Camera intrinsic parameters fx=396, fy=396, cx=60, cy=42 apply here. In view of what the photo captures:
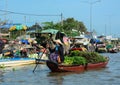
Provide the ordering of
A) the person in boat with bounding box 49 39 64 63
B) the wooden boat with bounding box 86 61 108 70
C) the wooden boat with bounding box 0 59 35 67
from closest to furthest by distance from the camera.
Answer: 1. the person in boat with bounding box 49 39 64 63
2. the wooden boat with bounding box 86 61 108 70
3. the wooden boat with bounding box 0 59 35 67

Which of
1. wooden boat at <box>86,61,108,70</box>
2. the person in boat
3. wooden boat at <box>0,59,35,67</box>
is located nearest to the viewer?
the person in boat

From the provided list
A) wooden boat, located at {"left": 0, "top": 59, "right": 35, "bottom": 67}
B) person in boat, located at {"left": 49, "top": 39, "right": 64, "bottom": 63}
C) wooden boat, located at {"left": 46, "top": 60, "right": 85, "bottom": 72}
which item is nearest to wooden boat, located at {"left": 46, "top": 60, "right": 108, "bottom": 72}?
wooden boat, located at {"left": 46, "top": 60, "right": 85, "bottom": 72}

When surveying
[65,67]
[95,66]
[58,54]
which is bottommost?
[95,66]

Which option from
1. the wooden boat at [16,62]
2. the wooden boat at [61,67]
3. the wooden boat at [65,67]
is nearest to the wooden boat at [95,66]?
the wooden boat at [65,67]

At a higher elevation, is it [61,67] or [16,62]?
[61,67]

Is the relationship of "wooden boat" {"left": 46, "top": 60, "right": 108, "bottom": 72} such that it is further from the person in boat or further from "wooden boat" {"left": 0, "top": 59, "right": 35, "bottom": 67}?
"wooden boat" {"left": 0, "top": 59, "right": 35, "bottom": 67}

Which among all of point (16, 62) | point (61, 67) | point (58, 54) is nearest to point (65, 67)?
point (61, 67)

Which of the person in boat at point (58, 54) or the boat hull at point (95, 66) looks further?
the boat hull at point (95, 66)

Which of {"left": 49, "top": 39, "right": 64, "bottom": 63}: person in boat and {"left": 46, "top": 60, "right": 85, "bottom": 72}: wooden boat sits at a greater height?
{"left": 49, "top": 39, "right": 64, "bottom": 63}: person in boat

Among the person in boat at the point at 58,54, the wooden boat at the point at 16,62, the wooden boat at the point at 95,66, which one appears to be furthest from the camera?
the wooden boat at the point at 16,62

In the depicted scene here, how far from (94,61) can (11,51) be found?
1025cm

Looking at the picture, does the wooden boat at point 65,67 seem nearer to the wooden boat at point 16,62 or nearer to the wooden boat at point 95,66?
the wooden boat at point 95,66

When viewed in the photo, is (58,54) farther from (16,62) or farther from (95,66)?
(16,62)

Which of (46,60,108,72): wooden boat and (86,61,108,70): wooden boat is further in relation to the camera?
(86,61,108,70): wooden boat
